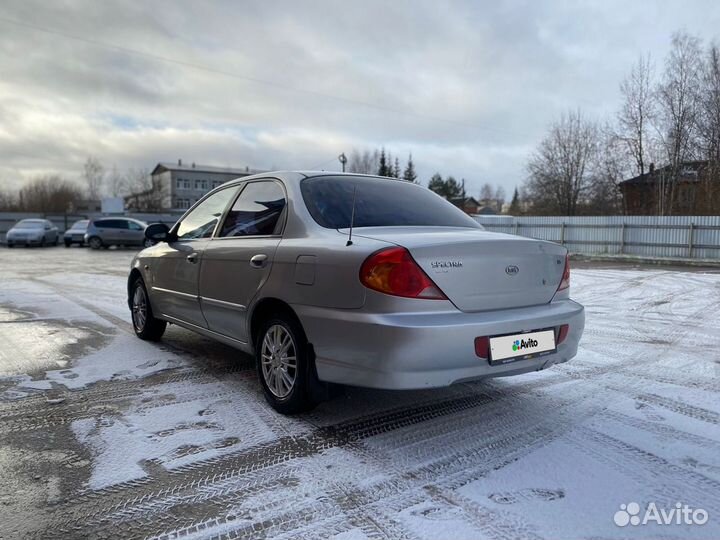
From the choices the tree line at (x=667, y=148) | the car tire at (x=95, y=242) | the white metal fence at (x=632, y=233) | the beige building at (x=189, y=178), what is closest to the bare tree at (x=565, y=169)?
the tree line at (x=667, y=148)

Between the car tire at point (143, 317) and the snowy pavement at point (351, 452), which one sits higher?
the car tire at point (143, 317)

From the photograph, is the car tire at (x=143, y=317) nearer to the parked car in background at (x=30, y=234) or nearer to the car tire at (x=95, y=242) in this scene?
the car tire at (x=95, y=242)

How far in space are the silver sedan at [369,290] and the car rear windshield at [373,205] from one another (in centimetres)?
1

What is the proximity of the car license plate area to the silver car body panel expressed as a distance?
0.12 feet

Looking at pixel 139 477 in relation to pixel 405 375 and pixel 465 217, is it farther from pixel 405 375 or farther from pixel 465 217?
pixel 465 217

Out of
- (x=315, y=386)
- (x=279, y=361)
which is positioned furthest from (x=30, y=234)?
(x=315, y=386)

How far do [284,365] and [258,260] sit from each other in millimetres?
739

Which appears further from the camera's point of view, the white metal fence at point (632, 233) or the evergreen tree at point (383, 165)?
the evergreen tree at point (383, 165)

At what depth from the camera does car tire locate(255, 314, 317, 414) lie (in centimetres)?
308

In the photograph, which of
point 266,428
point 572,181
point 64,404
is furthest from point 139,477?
point 572,181

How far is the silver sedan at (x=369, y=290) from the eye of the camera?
8.74ft

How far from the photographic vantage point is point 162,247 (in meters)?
5.01

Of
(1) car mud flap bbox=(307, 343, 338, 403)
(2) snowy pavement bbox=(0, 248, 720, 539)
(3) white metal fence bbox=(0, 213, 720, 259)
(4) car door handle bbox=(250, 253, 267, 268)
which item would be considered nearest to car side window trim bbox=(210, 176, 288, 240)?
(4) car door handle bbox=(250, 253, 267, 268)

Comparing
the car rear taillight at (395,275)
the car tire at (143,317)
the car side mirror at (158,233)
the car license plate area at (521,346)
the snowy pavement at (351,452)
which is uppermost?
the car side mirror at (158,233)
